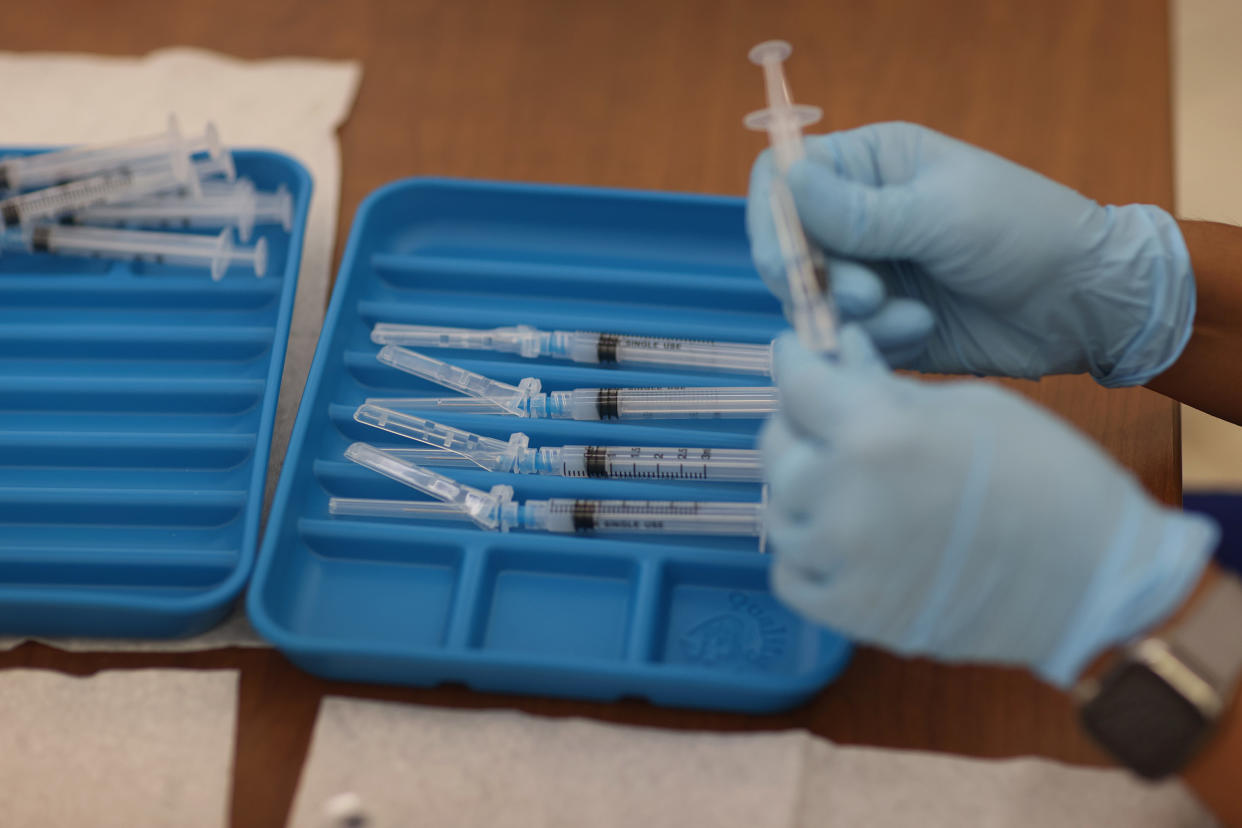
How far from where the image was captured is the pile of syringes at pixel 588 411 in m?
1.01

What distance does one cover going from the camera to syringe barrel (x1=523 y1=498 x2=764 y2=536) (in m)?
1.08

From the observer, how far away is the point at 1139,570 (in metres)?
0.77

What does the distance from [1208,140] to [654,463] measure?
1.54 meters

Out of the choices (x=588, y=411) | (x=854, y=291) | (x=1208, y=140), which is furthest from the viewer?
(x=1208, y=140)

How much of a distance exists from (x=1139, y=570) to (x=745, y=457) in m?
0.44

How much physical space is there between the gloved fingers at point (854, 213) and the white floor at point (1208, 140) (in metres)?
0.70

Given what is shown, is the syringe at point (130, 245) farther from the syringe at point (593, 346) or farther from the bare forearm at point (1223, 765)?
the bare forearm at point (1223, 765)

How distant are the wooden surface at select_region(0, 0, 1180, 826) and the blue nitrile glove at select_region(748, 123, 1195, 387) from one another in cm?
19

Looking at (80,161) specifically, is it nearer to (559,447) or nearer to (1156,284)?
(559,447)

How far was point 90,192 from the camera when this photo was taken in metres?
1.36

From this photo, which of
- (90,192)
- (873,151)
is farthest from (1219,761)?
(90,192)

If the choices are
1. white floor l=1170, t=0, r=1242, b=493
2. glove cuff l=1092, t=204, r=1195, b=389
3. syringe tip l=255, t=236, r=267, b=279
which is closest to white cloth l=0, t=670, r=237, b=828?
syringe tip l=255, t=236, r=267, b=279

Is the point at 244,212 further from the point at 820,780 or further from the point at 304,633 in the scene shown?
the point at 820,780

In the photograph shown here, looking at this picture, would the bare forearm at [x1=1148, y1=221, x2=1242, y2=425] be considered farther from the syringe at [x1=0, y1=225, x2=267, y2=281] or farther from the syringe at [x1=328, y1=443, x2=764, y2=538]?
the syringe at [x1=0, y1=225, x2=267, y2=281]
